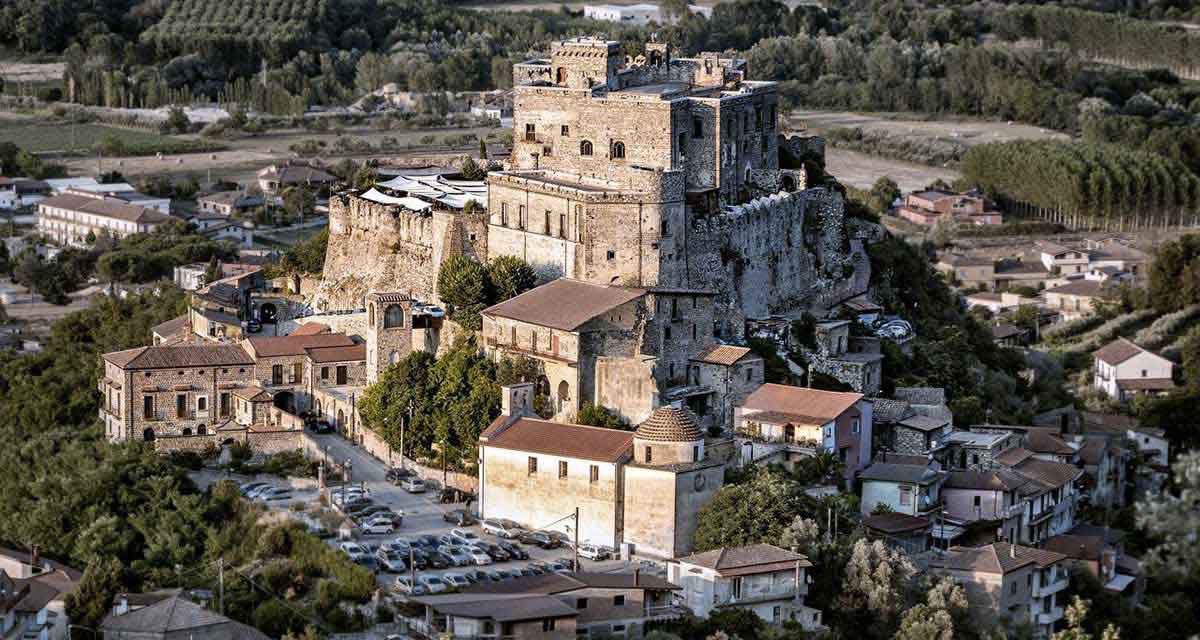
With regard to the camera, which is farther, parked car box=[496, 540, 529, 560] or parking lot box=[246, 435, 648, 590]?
parked car box=[496, 540, 529, 560]

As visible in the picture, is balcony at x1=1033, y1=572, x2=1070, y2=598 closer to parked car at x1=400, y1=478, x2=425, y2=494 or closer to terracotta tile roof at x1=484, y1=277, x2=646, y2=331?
terracotta tile roof at x1=484, y1=277, x2=646, y2=331

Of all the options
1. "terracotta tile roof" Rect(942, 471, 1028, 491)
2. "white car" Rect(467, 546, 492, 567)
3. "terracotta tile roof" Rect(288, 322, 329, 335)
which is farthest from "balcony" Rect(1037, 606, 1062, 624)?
"terracotta tile roof" Rect(288, 322, 329, 335)

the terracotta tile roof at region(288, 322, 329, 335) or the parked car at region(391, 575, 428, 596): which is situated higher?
the terracotta tile roof at region(288, 322, 329, 335)

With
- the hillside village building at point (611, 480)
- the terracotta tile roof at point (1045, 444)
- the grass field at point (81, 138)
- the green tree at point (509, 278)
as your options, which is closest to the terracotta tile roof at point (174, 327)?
the green tree at point (509, 278)

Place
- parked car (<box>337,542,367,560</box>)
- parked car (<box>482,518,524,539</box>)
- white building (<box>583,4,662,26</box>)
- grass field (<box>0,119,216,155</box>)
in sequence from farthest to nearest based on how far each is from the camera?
1. white building (<box>583,4,662,26</box>)
2. grass field (<box>0,119,216,155</box>)
3. parked car (<box>482,518,524,539</box>)
4. parked car (<box>337,542,367,560</box>)

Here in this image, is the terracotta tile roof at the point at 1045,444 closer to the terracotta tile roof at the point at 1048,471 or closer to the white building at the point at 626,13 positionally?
the terracotta tile roof at the point at 1048,471

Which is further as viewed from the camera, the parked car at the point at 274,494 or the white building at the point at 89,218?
the white building at the point at 89,218
